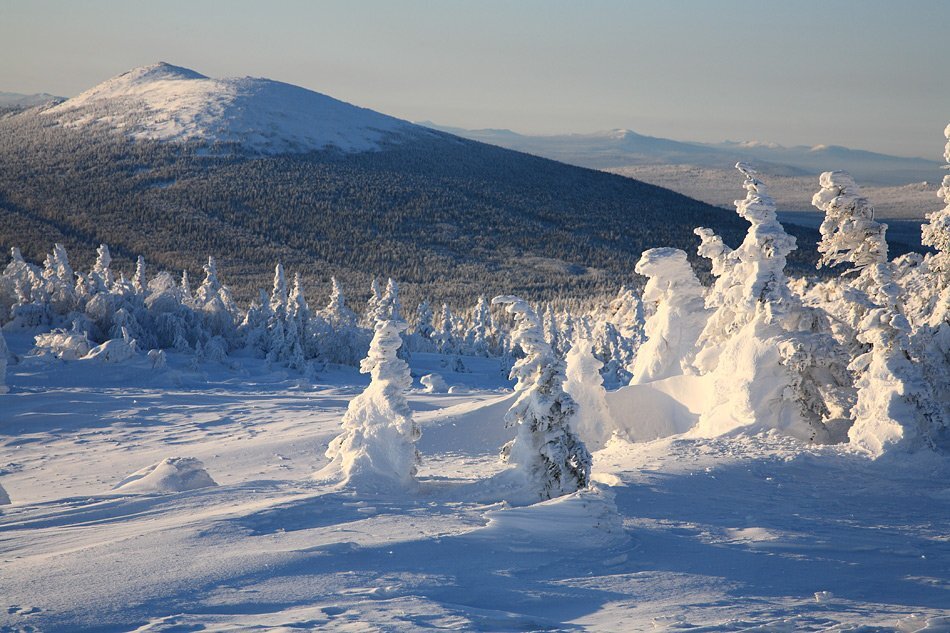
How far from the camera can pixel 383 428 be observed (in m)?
13.6

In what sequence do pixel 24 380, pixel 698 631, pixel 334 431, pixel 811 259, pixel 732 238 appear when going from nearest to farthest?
pixel 698 631 → pixel 334 431 → pixel 24 380 → pixel 811 259 → pixel 732 238

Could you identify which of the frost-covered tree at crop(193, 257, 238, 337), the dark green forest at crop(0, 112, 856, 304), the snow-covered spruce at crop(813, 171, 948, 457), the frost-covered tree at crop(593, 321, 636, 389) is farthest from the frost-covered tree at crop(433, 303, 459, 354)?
the dark green forest at crop(0, 112, 856, 304)

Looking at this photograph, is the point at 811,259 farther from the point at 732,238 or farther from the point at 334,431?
the point at 334,431

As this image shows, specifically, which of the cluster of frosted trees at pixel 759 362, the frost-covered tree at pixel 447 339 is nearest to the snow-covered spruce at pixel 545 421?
the cluster of frosted trees at pixel 759 362

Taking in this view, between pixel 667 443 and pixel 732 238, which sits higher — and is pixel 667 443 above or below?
below

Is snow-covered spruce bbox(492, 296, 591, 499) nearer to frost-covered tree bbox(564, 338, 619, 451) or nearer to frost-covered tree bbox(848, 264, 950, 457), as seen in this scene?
frost-covered tree bbox(848, 264, 950, 457)

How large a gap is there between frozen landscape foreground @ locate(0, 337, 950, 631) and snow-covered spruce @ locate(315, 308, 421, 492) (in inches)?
18.8

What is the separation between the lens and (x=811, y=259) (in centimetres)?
17112

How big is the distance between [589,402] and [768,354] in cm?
443

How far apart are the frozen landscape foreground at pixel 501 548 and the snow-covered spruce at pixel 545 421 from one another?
617 millimetres

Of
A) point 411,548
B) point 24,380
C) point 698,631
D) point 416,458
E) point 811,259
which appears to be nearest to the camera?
point 698,631

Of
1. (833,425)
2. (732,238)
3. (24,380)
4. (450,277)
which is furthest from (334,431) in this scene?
(732,238)

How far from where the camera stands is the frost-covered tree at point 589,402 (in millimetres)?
20125

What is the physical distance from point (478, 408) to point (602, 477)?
7721 mm
